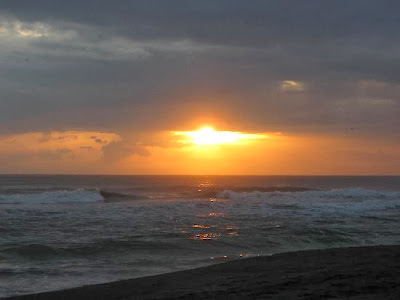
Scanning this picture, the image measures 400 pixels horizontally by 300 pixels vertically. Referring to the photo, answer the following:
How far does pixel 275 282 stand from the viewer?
972 centimetres

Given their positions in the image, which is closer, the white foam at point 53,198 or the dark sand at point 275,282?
the dark sand at point 275,282

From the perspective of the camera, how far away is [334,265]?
11.7m

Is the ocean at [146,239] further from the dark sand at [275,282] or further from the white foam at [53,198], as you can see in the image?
the white foam at [53,198]

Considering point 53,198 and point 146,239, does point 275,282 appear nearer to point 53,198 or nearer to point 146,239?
point 146,239

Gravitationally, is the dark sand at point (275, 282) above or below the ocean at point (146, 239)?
above

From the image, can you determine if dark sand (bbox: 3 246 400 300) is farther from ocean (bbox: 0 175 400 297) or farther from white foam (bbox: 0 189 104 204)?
white foam (bbox: 0 189 104 204)

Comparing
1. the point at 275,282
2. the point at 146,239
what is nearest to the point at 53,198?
the point at 146,239

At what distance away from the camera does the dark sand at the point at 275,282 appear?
8.59 meters

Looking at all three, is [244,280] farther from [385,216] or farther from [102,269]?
[385,216]

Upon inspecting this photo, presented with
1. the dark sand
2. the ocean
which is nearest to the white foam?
the ocean

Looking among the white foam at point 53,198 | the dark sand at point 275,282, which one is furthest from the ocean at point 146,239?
the white foam at point 53,198

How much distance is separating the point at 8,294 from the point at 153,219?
14.2 meters

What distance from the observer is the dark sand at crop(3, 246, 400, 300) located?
859cm

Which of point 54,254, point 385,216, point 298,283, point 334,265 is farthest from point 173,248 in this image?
point 385,216
